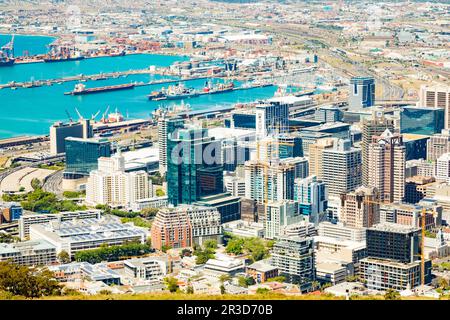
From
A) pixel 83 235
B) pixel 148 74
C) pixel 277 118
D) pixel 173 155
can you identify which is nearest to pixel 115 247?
pixel 83 235

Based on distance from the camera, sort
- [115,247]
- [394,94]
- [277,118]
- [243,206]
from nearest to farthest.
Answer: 1. [115,247]
2. [243,206]
3. [277,118]
4. [394,94]

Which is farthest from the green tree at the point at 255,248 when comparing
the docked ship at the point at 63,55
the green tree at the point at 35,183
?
the docked ship at the point at 63,55

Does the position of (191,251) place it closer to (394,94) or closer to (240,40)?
(394,94)

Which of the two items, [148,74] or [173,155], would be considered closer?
[173,155]

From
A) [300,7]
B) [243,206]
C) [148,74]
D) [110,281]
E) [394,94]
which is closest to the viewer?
[110,281]

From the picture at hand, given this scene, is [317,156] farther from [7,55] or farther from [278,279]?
[7,55]

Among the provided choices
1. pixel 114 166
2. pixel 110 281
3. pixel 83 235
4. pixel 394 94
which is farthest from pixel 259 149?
pixel 394 94

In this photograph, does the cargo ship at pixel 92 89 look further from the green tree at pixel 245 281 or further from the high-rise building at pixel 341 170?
the green tree at pixel 245 281
